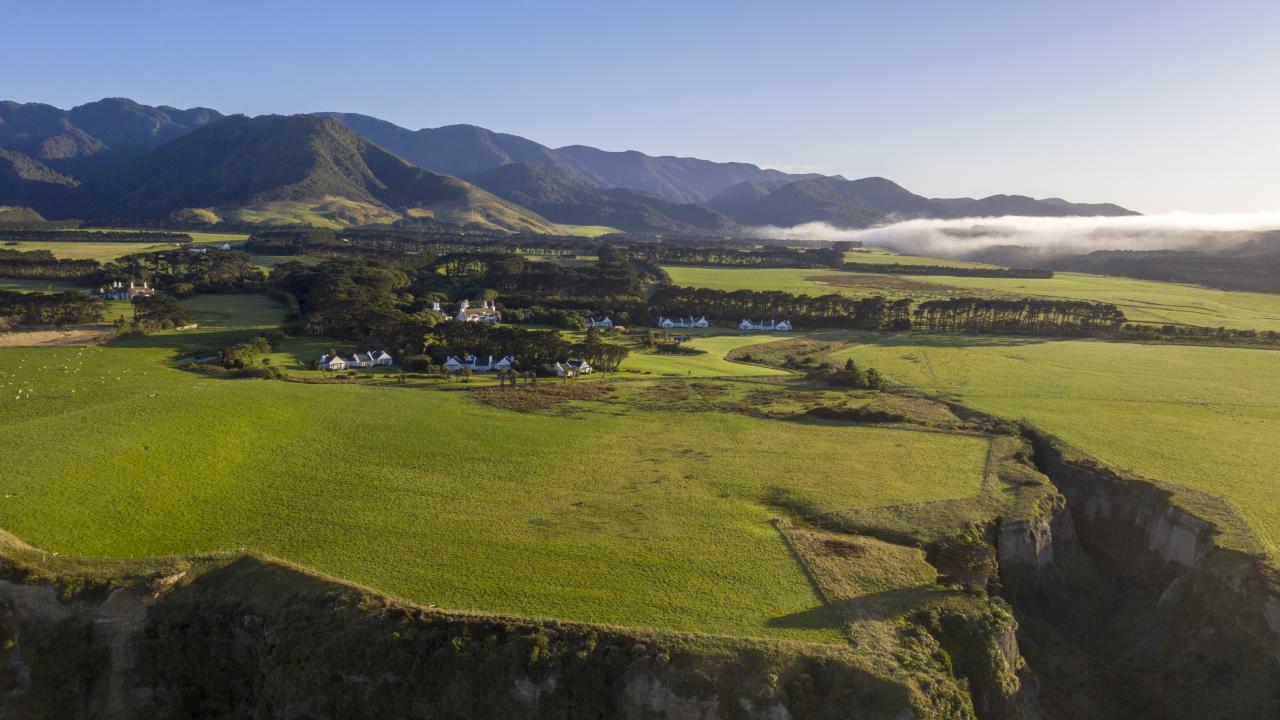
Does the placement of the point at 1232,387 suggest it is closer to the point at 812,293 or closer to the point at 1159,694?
the point at 1159,694

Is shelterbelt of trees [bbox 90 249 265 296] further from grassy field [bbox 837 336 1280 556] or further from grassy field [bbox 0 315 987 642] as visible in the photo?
grassy field [bbox 837 336 1280 556]

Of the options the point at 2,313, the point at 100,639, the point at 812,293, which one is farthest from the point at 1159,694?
the point at 812,293

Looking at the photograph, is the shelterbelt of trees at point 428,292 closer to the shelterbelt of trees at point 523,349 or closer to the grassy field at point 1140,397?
the shelterbelt of trees at point 523,349

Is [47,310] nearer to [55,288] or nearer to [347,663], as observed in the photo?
[55,288]

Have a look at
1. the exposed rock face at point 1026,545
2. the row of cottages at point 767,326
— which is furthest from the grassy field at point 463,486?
the row of cottages at point 767,326

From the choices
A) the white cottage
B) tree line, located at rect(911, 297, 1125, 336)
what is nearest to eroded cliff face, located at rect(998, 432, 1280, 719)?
the white cottage

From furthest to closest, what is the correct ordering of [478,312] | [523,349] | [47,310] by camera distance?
1. [478,312]
2. [47,310]
3. [523,349]

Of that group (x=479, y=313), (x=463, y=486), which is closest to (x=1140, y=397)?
(x=463, y=486)
